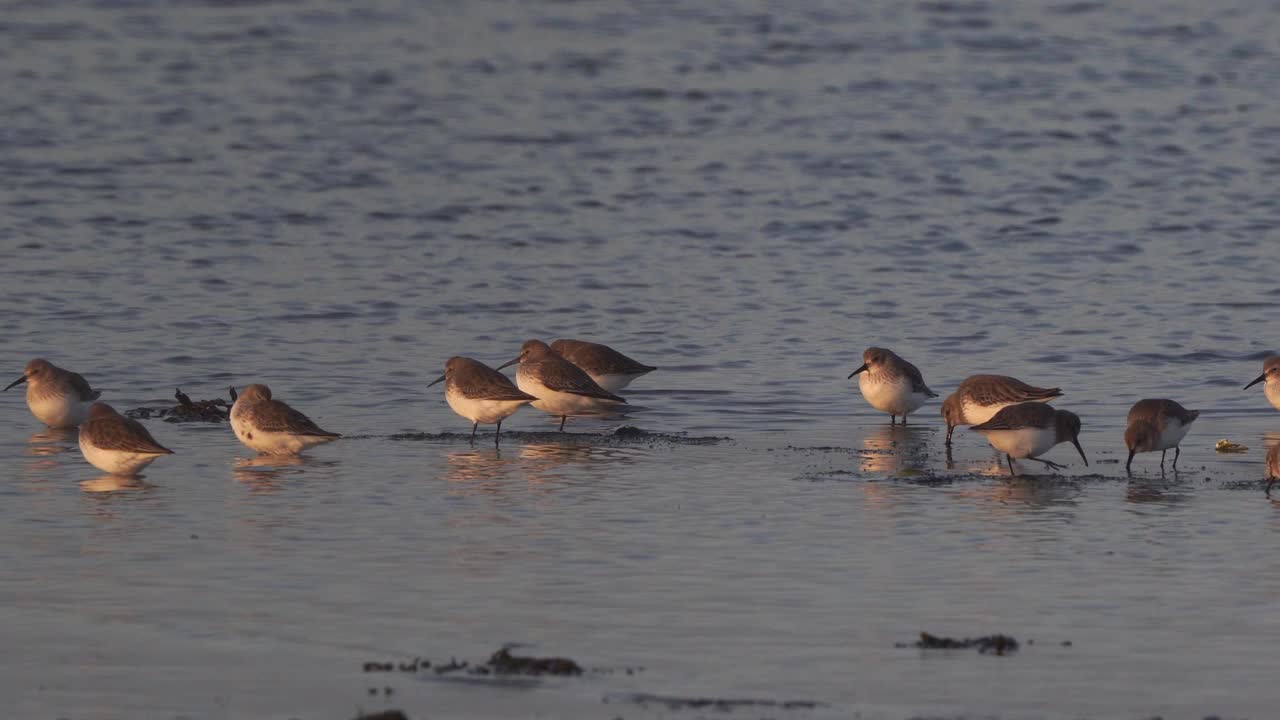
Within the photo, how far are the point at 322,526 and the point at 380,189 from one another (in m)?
24.4

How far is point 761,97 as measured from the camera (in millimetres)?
49625

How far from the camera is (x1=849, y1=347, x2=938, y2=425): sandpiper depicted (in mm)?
19281

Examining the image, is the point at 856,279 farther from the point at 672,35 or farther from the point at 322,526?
the point at 672,35

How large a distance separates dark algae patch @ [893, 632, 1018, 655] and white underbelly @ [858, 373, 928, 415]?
27.1 feet

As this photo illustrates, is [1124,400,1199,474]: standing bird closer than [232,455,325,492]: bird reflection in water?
No

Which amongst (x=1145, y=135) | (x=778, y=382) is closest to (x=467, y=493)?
(x=778, y=382)

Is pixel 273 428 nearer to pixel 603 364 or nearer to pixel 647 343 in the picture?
pixel 603 364

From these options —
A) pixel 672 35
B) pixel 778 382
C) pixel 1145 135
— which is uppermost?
pixel 672 35

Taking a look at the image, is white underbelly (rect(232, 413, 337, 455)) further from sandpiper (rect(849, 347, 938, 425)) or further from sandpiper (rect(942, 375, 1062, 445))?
sandpiper (rect(942, 375, 1062, 445))

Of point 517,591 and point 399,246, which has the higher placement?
point 399,246

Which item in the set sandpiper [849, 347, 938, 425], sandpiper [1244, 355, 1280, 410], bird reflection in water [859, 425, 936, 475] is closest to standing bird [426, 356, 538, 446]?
bird reflection in water [859, 425, 936, 475]

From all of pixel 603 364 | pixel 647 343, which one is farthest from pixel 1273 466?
pixel 647 343

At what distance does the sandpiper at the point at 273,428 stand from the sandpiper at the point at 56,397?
2195 mm

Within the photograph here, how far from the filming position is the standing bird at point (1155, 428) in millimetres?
16406
